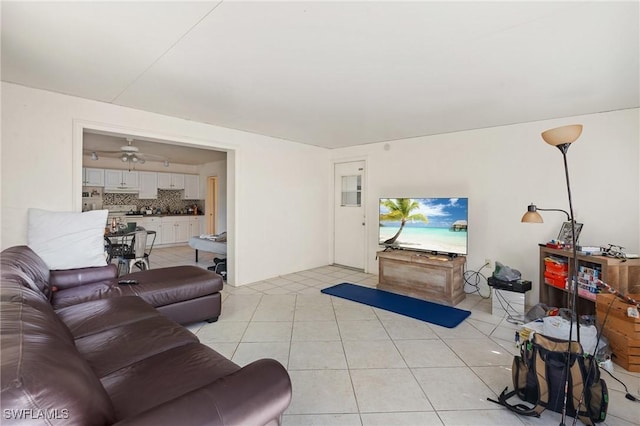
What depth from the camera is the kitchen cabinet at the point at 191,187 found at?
330 inches

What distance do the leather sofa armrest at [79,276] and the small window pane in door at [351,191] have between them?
376 cm

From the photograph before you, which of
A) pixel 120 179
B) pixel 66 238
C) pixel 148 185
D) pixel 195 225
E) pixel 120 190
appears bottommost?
pixel 195 225

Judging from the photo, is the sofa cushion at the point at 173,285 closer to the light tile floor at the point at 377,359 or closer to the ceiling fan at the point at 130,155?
the light tile floor at the point at 377,359

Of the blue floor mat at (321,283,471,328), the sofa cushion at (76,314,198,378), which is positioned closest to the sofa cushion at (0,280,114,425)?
the sofa cushion at (76,314,198,378)

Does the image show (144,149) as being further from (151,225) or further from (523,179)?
(523,179)

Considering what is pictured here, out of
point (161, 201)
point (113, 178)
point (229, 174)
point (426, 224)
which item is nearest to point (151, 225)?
point (161, 201)

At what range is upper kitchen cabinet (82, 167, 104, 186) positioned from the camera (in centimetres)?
673

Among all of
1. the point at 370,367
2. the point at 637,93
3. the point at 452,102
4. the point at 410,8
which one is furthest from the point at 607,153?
the point at 370,367

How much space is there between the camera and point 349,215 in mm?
5434

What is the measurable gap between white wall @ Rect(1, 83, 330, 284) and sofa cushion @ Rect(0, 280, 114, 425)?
2.34 meters

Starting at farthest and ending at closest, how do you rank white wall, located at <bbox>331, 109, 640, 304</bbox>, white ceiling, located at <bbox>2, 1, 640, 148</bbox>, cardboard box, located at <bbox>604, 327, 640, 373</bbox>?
white wall, located at <bbox>331, 109, 640, 304</bbox> → cardboard box, located at <bbox>604, 327, 640, 373</bbox> → white ceiling, located at <bbox>2, 1, 640, 148</bbox>

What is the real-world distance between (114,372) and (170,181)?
7.57 meters

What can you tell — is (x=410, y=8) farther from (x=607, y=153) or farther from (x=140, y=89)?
(x=607, y=153)

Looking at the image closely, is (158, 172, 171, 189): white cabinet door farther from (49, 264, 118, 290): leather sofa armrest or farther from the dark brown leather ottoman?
(49, 264, 118, 290): leather sofa armrest
